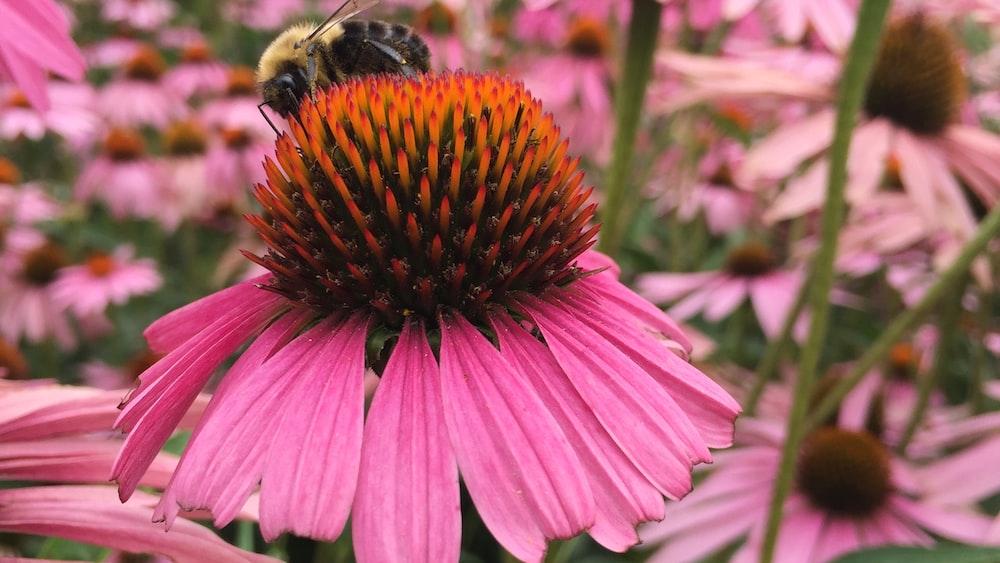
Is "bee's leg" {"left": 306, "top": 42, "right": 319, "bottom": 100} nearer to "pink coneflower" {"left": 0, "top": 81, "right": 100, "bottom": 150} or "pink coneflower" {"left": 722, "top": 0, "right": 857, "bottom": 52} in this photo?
"pink coneflower" {"left": 722, "top": 0, "right": 857, "bottom": 52}

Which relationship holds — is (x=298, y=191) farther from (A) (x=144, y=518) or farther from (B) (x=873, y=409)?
(B) (x=873, y=409)

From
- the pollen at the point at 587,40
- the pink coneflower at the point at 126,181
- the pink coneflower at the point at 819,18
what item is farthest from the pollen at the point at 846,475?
the pink coneflower at the point at 126,181

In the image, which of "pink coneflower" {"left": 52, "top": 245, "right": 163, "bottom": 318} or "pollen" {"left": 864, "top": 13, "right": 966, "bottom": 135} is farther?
"pink coneflower" {"left": 52, "top": 245, "right": 163, "bottom": 318}

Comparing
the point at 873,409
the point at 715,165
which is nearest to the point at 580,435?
the point at 873,409

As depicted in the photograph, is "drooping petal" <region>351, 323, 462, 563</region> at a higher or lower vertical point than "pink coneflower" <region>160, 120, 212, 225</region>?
higher

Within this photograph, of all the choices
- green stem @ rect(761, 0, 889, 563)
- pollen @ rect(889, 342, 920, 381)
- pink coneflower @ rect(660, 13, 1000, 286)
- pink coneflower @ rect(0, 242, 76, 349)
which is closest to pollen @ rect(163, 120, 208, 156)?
pink coneflower @ rect(0, 242, 76, 349)

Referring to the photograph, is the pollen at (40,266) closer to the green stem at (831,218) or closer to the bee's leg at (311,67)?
the bee's leg at (311,67)

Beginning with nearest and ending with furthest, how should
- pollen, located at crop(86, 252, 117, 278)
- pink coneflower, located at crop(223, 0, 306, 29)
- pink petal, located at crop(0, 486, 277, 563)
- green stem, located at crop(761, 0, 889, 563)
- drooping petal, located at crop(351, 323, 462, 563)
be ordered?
drooping petal, located at crop(351, 323, 462, 563) → pink petal, located at crop(0, 486, 277, 563) → green stem, located at crop(761, 0, 889, 563) → pollen, located at crop(86, 252, 117, 278) → pink coneflower, located at crop(223, 0, 306, 29)
